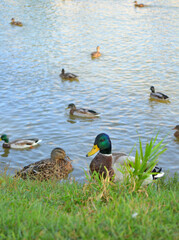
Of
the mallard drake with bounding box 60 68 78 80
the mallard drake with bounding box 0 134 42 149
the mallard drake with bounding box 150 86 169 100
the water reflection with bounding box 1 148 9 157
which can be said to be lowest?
the water reflection with bounding box 1 148 9 157

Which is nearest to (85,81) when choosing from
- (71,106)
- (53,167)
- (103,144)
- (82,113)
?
(71,106)

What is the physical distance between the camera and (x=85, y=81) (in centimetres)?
1541

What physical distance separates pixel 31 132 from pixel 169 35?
1668cm

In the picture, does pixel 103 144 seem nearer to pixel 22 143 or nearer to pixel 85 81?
pixel 22 143

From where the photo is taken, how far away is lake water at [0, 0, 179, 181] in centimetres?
986

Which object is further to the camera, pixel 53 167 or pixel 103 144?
pixel 53 167

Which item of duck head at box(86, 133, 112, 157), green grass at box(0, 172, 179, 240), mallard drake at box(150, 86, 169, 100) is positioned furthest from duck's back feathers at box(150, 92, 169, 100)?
green grass at box(0, 172, 179, 240)

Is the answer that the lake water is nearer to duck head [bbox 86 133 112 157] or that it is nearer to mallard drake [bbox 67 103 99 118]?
mallard drake [bbox 67 103 99 118]

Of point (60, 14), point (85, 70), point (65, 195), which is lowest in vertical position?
point (65, 195)

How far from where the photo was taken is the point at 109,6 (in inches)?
1471

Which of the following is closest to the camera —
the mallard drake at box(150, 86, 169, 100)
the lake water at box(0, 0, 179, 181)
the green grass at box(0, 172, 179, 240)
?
the green grass at box(0, 172, 179, 240)

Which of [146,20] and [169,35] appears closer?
[169,35]

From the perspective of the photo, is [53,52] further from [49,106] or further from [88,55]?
[49,106]

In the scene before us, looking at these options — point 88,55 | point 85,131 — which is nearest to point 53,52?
point 88,55
